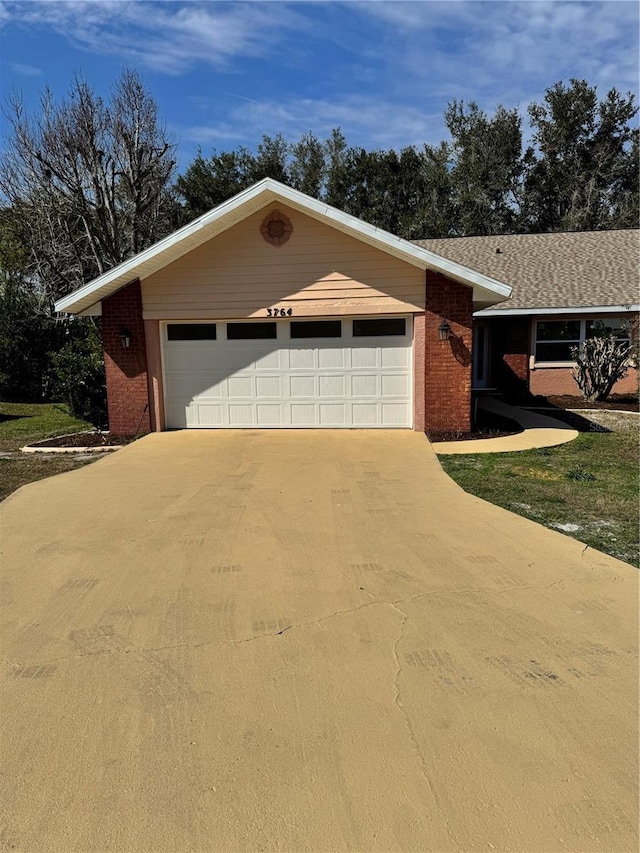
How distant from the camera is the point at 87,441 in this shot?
10.7 metres

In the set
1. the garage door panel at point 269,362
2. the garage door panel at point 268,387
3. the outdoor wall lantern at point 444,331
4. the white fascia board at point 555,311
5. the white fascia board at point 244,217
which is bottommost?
the garage door panel at point 268,387

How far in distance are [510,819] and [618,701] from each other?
1022 millimetres

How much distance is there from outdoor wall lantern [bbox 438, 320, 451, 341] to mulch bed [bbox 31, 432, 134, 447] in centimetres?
607

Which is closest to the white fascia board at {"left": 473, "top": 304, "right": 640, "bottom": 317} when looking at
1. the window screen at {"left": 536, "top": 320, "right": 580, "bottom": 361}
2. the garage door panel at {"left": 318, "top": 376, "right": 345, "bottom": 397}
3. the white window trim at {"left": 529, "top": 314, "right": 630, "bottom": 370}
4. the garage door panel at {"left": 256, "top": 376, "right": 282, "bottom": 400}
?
the white window trim at {"left": 529, "top": 314, "right": 630, "bottom": 370}

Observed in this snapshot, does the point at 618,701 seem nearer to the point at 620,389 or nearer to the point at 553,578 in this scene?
the point at 553,578

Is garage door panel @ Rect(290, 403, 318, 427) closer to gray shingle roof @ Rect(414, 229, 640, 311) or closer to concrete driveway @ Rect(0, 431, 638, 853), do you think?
concrete driveway @ Rect(0, 431, 638, 853)

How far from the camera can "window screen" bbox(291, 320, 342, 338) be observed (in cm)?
1073

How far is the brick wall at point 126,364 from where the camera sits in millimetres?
10734

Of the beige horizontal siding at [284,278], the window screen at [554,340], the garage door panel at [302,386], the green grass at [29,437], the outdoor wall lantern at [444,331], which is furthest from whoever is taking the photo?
the window screen at [554,340]

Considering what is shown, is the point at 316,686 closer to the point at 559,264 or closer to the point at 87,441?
the point at 87,441

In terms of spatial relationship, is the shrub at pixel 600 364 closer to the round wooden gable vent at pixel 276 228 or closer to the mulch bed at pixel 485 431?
the mulch bed at pixel 485 431

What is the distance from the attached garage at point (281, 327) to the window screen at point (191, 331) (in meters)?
0.02

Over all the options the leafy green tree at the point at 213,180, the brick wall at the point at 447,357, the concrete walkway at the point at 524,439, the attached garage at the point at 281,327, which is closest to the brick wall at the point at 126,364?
the attached garage at the point at 281,327

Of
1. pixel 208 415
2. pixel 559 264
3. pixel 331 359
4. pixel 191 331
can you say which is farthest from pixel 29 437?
pixel 559 264
